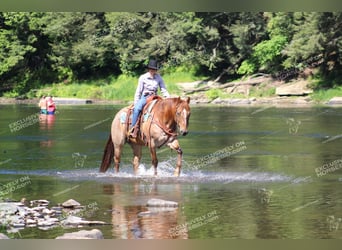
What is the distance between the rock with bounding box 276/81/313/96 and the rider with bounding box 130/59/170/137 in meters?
39.6

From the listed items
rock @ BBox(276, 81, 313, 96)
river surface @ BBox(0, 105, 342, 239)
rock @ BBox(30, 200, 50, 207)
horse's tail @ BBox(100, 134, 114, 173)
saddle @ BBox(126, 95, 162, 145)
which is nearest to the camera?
river surface @ BBox(0, 105, 342, 239)

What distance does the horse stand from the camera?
55.5 feet

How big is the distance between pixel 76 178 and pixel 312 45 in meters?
40.6

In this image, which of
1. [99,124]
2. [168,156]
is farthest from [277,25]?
[168,156]

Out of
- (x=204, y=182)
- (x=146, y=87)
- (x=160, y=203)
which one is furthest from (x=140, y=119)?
(x=160, y=203)

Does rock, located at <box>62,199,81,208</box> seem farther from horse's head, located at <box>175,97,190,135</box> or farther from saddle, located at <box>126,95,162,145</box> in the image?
saddle, located at <box>126,95,162,145</box>

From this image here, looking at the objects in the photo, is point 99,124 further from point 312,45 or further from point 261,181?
point 312,45

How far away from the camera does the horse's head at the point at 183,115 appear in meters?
16.7

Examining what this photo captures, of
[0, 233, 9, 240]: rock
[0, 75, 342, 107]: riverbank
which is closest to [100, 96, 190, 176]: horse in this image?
[0, 233, 9, 240]: rock

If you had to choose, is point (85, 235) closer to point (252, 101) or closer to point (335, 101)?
point (335, 101)

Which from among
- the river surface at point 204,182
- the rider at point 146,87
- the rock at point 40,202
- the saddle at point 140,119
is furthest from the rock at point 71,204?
the saddle at point 140,119

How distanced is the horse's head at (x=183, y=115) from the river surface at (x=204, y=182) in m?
0.85
